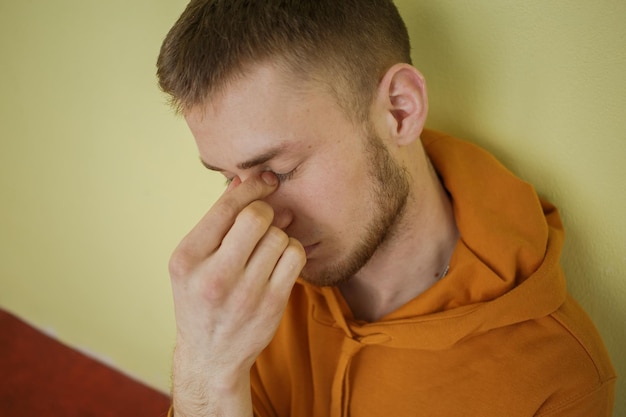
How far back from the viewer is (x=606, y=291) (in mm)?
1089

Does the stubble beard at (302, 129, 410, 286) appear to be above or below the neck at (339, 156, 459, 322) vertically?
above

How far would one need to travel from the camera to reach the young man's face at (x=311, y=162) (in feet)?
2.89

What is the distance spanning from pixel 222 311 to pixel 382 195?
0.38 metres

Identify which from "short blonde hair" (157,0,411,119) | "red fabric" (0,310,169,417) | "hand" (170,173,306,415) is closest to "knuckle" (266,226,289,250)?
"hand" (170,173,306,415)

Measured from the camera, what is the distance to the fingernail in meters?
0.94

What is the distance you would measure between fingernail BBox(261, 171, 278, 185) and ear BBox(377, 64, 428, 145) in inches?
9.7

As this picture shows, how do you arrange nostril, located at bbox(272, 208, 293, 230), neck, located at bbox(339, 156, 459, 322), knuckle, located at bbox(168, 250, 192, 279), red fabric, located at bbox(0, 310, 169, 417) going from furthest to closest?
red fabric, located at bbox(0, 310, 169, 417) → neck, located at bbox(339, 156, 459, 322) → nostril, located at bbox(272, 208, 293, 230) → knuckle, located at bbox(168, 250, 192, 279)

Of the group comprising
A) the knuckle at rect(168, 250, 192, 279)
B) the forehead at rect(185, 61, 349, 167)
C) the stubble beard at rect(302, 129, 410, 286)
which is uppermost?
the forehead at rect(185, 61, 349, 167)

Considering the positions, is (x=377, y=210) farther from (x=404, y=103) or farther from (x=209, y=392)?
(x=209, y=392)

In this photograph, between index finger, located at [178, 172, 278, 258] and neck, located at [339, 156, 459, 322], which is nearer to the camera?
index finger, located at [178, 172, 278, 258]

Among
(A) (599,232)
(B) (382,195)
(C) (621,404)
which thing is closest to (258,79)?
(B) (382,195)

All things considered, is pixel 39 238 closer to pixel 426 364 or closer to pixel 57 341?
pixel 57 341

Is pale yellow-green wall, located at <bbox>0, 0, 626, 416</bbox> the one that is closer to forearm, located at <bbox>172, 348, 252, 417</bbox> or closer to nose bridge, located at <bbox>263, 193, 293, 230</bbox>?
nose bridge, located at <bbox>263, 193, 293, 230</bbox>

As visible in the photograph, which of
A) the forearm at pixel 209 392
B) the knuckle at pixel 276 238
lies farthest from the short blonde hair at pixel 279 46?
the forearm at pixel 209 392
